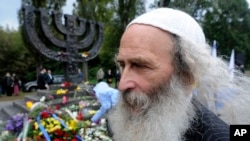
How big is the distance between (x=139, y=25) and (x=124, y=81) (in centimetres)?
26

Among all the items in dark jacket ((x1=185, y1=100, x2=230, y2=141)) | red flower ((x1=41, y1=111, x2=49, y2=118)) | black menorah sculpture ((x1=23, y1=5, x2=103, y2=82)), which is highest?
black menorah sculpture ((x1=23, y1=5, x2=103, y2=82))

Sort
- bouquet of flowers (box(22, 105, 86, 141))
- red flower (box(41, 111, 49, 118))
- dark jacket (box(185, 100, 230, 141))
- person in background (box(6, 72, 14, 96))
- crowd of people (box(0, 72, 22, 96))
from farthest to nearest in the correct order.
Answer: crowd of people (box(0, 72, 22, 96)), person in background (box(6, 72, 14, 96)), red flower (box(41, 111, 49, 118)), bouquet of flowers (box(22, 105, 86, 141)), dark jacket (box(185, 100, 230, 141))

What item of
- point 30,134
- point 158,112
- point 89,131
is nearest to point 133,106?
point 158,112

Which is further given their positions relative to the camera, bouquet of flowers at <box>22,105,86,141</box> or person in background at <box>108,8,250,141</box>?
bouquet of flowers at <box>22,105,86,141</box>

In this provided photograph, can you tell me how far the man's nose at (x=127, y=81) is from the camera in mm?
1352

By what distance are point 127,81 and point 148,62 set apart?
116 millimetres

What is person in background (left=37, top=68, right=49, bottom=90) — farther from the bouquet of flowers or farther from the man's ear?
the man's ear

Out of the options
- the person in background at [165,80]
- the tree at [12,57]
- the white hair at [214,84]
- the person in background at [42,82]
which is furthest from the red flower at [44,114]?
the tree at [12,57]

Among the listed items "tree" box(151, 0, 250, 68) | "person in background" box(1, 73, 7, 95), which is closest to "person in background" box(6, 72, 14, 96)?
"person in background" box(1, 73, 7, 95)

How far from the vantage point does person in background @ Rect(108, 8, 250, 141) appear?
1357 mm

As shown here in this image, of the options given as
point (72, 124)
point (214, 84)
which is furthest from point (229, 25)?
point (214, 84)

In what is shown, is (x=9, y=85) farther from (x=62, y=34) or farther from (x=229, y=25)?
(x=229, y=25)

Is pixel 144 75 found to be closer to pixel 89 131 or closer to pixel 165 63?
pixel 165 63

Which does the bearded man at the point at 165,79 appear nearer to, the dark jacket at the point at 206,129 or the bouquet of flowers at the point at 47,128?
the dark jacket at the point at 206,129
